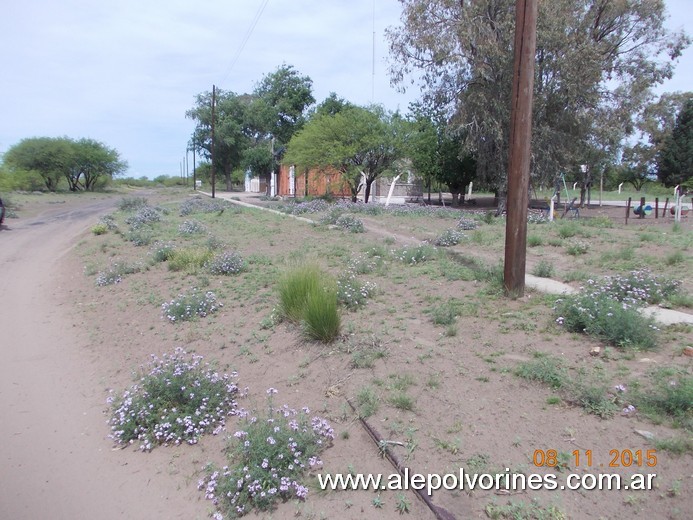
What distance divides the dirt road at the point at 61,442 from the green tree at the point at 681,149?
193ft

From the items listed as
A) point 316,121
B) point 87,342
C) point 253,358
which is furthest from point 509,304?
point 316,121

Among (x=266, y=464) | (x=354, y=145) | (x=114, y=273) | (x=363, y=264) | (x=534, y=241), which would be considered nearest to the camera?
(x=266, y=464)

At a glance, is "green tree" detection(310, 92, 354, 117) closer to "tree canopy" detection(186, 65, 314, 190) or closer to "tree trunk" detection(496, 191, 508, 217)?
"tree canopy" detection(186, 65, 314, 190)

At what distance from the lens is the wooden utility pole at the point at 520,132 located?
6.95 meters

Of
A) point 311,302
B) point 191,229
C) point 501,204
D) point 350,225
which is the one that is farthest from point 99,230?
point 501,204

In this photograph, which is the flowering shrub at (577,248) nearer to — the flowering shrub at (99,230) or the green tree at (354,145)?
the flowering shrub at (99,230)

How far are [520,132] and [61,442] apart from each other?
6.46 metres

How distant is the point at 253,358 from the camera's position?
6453mm

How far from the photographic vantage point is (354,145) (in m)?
29.0

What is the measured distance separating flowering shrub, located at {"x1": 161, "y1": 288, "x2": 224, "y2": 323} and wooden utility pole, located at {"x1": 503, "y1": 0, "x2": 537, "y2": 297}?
4.62m

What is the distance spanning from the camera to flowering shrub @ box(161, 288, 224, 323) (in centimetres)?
831

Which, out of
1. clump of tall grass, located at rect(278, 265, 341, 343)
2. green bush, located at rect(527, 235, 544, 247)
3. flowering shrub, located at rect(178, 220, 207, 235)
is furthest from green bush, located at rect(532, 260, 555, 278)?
flowering shrub, located at rect(178, 220, 207, 235)
